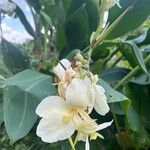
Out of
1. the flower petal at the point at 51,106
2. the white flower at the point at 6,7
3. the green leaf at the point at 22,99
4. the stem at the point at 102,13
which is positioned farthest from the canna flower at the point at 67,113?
the white flower at the point at 6,7

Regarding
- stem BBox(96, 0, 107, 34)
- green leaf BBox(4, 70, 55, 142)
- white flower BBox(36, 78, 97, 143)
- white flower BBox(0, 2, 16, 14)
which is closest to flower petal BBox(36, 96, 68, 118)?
white flower BBox(36, 78, 97, 143)

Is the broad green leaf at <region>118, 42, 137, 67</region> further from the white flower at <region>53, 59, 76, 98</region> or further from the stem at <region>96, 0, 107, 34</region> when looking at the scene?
the white flower at <region>53, 59, 76, 98</region>

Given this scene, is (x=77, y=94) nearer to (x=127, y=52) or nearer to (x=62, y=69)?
(x=62, y=69)

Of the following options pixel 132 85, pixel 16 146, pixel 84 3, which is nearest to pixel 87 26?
pixel 84 3

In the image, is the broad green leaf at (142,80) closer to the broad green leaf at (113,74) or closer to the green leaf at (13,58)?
the broad green leaf at (113,74)

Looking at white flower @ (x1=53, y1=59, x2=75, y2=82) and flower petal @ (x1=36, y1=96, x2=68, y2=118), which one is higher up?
white flower @ (x1=53, y1=59, x2=75, y2=82)

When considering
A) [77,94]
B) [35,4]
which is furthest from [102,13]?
[77,94]
